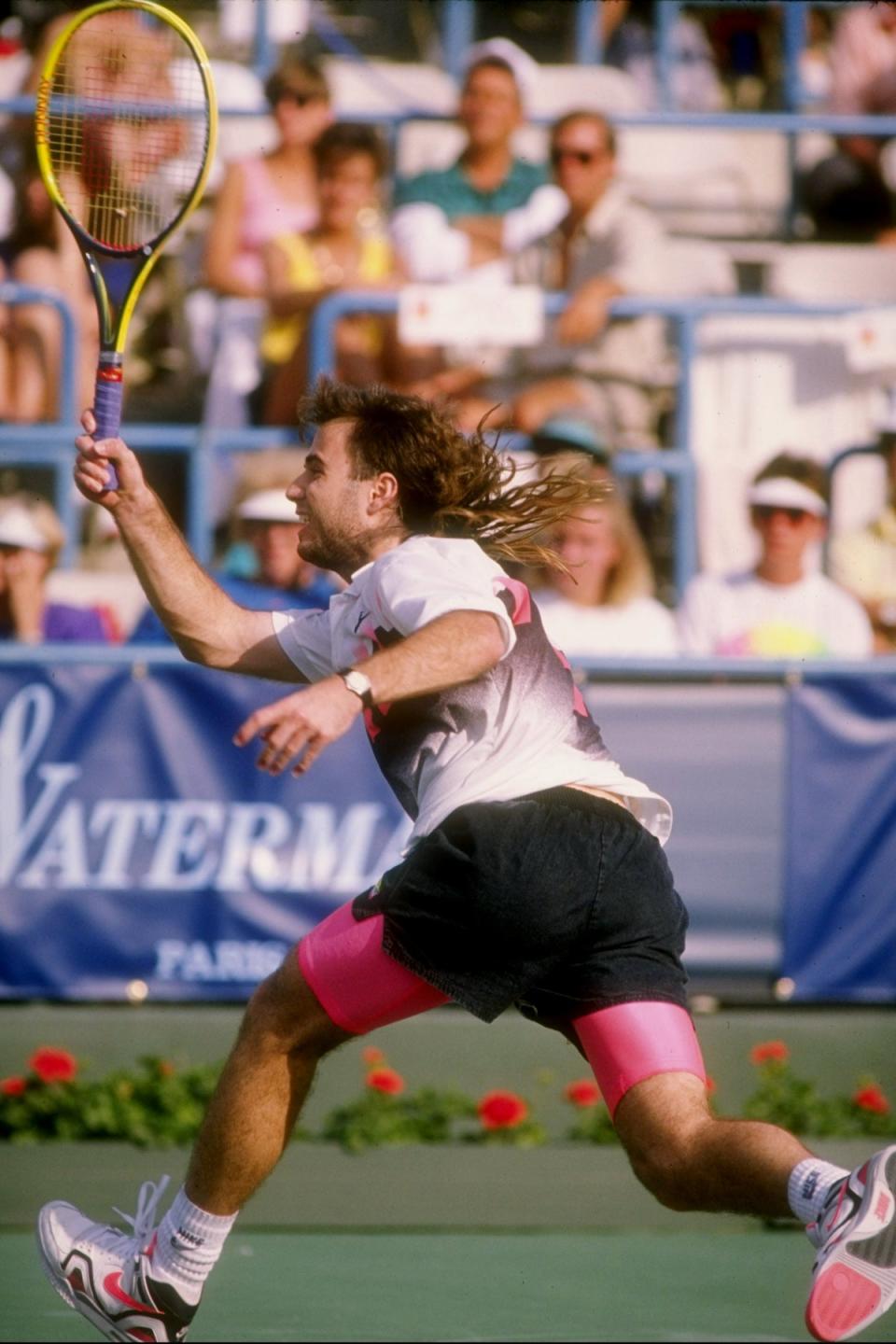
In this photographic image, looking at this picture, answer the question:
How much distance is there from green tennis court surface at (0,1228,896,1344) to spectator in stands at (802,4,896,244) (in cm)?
523

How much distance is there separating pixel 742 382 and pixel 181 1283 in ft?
18.0

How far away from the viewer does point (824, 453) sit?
860cm

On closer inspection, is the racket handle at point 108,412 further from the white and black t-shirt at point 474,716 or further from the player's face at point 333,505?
the white and black t-shirt at point 474,716

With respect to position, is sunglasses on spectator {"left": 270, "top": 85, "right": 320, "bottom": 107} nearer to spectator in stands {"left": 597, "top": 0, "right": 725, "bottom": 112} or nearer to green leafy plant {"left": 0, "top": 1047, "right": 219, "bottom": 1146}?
spectator in stands {"left": 597, "top": 0, "right": 725, "bottom": 112}

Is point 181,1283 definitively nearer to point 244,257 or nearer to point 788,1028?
point 788,1028

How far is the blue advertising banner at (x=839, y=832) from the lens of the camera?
7.38 m

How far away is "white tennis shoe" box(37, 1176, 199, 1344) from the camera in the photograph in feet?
14.0

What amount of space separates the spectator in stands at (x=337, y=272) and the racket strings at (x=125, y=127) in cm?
54

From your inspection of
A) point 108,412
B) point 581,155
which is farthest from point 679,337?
point 108,412

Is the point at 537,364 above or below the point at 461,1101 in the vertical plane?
above

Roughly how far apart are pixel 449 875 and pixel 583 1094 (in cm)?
317

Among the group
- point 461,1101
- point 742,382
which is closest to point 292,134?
point 742,382

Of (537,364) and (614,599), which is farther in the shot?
(537,364)

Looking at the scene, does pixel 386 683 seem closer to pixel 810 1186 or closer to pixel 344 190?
pixel 810 1186
